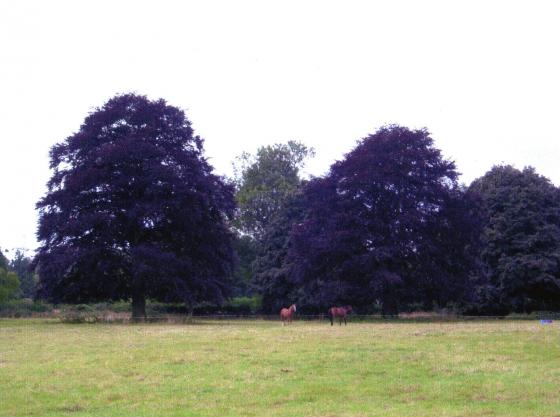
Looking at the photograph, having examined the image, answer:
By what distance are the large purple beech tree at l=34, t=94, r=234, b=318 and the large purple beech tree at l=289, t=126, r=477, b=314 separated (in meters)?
7.91

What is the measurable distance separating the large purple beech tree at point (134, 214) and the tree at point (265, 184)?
40.4m

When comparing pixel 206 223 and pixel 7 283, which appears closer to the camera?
pixel 206 223

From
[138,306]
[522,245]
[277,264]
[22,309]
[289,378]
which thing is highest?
[522,245]

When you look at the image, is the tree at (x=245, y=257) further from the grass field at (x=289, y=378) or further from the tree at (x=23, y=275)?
the grass field at (x=289, y=378)

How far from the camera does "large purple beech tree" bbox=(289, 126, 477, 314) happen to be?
51.7 m

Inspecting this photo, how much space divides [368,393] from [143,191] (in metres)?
39.0

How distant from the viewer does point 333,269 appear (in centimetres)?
5453

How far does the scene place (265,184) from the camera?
9769 cm

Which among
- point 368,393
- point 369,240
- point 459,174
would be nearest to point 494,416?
point 368,393

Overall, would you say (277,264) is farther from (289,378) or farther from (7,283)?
(289,378)

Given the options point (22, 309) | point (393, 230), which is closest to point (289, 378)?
point (393, 230)

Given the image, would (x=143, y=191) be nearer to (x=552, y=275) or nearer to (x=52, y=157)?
(x=52, y=157)

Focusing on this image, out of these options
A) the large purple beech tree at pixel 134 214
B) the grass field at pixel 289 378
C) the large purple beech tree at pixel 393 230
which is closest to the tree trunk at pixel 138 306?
the large purple beech tree at pixel 134 214

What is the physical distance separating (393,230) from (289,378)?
36.2 meters
